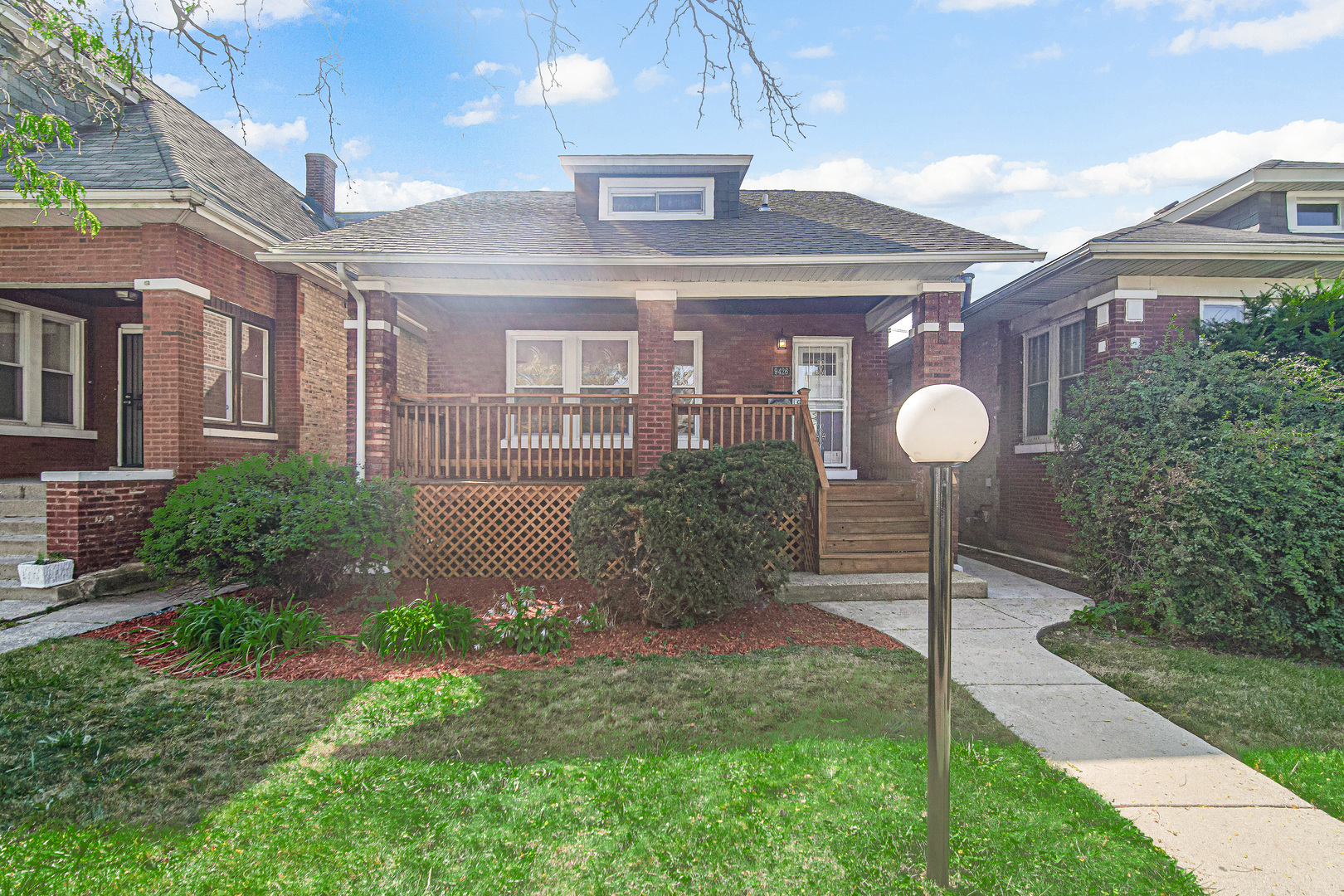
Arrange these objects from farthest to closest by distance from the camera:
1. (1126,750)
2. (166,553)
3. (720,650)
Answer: (166,553) < (720,650) < (1126,750)

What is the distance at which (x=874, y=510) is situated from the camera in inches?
296

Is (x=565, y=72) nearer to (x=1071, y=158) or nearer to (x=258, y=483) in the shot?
(x=258, y=483)

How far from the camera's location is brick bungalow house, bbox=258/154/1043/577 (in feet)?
23.2

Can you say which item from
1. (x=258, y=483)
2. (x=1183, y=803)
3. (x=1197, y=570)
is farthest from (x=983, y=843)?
(x=258, y=483)

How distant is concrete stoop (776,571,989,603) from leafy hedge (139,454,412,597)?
4.00 metres

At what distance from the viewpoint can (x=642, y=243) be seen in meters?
7.95

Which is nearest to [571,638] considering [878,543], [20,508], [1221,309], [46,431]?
[878,543]

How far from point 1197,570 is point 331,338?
11.7m

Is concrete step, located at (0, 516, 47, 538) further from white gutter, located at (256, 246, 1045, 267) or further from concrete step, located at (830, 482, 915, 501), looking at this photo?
concrete step, located at (830, 482, 915, 501)

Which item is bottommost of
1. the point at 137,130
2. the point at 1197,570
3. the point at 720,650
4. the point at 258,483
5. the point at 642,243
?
the point at 720,650

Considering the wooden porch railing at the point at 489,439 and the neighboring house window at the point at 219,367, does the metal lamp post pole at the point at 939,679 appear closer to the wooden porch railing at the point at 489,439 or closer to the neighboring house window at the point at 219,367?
the wooden porch railing at the point at 489,439

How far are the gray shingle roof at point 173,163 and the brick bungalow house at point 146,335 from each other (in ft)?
0.11

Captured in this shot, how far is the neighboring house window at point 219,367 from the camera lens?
8023mm

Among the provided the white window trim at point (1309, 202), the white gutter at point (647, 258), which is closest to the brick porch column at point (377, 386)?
the white gutter at point (647, 258)
